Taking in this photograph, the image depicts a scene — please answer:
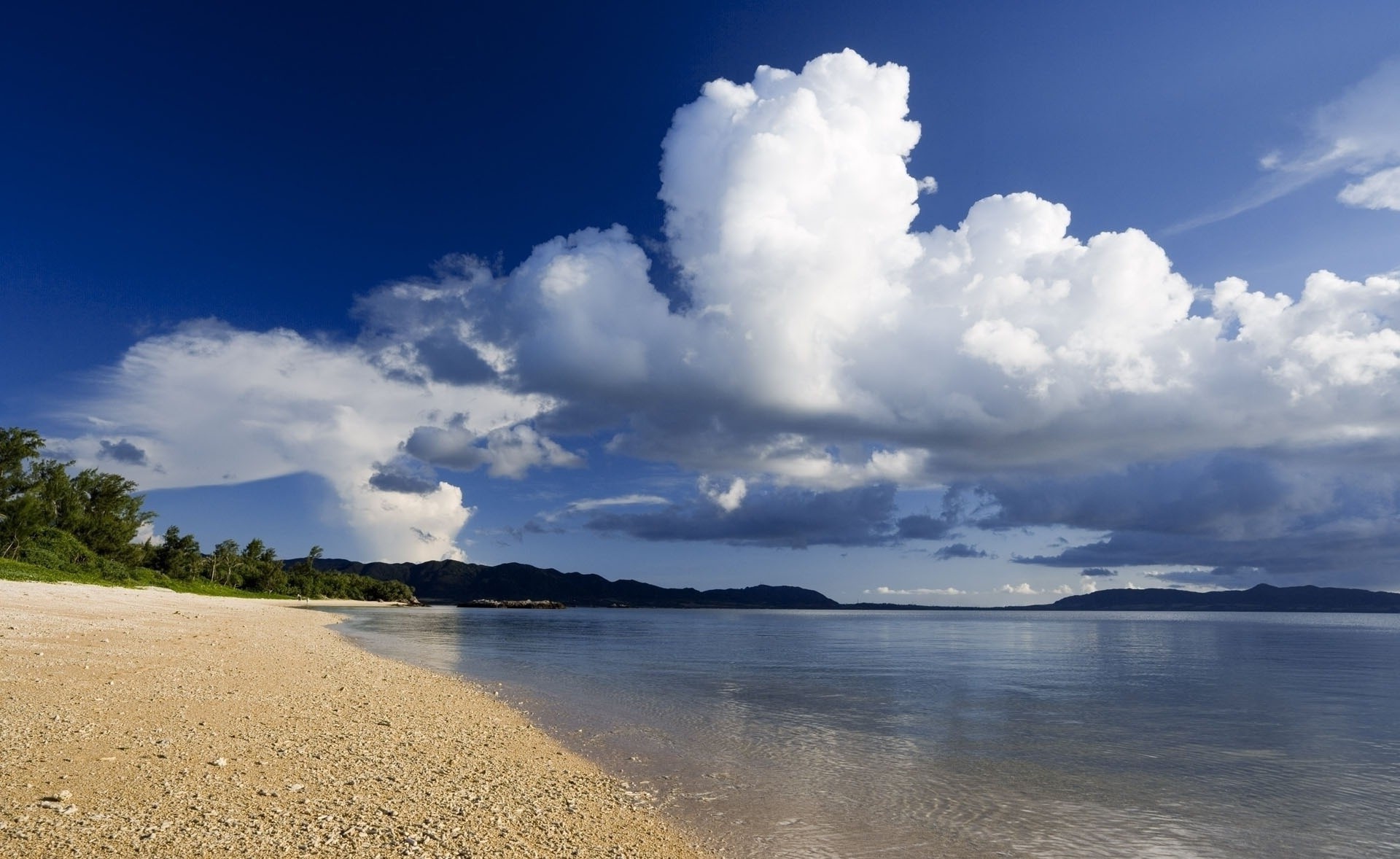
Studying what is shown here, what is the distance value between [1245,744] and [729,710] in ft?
60.2

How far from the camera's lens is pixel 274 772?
14195 mm

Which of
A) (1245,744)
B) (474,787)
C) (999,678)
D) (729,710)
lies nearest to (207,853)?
(474,787)

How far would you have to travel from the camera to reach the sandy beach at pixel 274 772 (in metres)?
10.9

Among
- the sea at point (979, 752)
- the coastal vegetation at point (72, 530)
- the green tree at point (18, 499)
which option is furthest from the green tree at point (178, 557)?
the sea at point (979, 752)

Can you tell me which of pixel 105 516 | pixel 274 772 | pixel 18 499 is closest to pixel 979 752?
pixel 274 772

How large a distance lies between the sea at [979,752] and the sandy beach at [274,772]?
7.12 ft

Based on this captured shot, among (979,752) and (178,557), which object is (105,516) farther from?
(979,752)

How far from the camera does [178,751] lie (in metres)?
15.0

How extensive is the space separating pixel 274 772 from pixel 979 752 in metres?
19.3

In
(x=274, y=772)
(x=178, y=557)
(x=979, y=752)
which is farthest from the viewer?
(x=178, y=557)

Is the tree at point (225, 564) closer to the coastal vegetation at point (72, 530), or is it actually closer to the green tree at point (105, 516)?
the coastal vegetation at point (72, 530)

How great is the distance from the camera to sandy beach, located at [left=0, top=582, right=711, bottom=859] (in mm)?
10891

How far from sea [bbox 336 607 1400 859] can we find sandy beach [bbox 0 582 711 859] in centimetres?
217

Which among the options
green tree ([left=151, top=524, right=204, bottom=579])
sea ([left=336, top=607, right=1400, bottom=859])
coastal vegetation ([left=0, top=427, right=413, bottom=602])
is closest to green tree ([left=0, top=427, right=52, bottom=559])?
coastal vegetation ([left=0, top=427, right=413, bottom=602])
